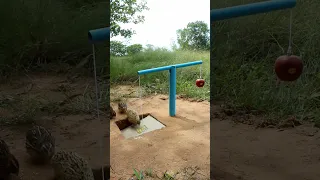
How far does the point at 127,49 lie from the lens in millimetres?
1820

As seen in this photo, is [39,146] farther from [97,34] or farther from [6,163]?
[97,34]

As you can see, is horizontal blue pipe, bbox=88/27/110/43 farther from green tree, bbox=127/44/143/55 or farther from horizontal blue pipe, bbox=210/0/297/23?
green tree, bbox=127/44/143/55

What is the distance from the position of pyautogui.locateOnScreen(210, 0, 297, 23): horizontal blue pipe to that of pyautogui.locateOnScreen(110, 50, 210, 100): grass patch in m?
1.04

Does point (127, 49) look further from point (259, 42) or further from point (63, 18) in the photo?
point (259, 42)

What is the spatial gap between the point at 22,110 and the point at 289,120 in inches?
45.7

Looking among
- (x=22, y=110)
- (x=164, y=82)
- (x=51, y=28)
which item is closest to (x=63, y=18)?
(x=51, y=28)

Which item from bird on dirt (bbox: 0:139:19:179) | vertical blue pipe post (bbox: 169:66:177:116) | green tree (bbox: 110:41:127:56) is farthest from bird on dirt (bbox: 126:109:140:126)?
bird on dirt (bbox: 0:139:19:179)

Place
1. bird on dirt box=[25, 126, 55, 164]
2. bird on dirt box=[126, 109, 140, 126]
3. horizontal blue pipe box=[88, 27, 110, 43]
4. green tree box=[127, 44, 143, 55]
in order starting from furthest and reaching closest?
green tree box=[127, 44, 143, 55] → bird on dirt box=[126, 109, 140, 126] → bird on dirt box=[25, 126, 55, 164] → horizontal blue pipe box=[88, 27, 110, 43]

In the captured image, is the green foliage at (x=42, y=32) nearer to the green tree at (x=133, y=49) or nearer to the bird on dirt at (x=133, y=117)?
the green tree at (x=133, y=49)

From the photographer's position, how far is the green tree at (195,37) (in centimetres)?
186

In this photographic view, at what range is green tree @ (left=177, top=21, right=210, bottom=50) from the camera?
1864mm

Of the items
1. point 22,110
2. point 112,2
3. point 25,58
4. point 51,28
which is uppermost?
point 112,2

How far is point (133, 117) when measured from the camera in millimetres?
1668

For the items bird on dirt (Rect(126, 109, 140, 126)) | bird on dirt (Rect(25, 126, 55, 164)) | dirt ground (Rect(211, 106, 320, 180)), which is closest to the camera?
bird on dirt (Rect(25, 126, 55, 164))
